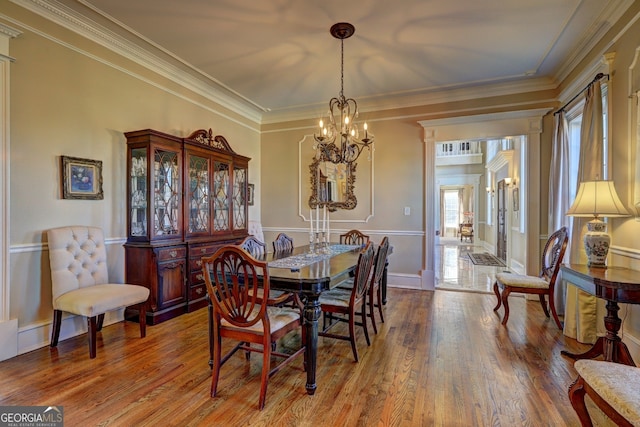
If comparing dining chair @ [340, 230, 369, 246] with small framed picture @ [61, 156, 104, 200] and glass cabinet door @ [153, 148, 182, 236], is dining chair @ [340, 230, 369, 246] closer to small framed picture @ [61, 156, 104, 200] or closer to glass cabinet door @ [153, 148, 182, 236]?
glass cabinet door @ [153, 148, 182, 236]

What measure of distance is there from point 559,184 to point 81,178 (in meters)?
5.01

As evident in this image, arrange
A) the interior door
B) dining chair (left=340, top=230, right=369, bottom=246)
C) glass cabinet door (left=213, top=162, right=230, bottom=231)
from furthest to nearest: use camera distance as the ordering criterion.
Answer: the interior door < dining chair (left=340, top=230, right=369, bottom=246) < glass cabinet door (left=213, top=162, right=230, bottom=231)

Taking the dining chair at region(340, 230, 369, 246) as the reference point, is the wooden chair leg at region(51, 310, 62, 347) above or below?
below

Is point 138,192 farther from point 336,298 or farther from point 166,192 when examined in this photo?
point 336,298

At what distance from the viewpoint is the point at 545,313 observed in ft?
11.6

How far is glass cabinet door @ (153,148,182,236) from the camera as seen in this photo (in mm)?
3389

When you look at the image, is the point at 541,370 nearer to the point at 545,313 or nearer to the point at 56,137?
the point at 545,313

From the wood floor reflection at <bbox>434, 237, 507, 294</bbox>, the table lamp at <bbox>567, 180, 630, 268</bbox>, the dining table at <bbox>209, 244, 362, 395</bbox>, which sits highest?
the table lamp at <bbox>567, 180, 630, 268</bbox>

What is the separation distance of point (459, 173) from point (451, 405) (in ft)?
34.6

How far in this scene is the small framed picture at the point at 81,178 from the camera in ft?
9.45

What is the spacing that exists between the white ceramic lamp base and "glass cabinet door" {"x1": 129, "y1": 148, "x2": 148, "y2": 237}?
405 cm

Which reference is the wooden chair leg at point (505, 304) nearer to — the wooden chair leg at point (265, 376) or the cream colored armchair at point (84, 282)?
the wooden chair leg at point (265, 376)

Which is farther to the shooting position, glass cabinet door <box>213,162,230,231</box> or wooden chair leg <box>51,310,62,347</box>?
glass cabinet door <box>213,162,230,231</box>

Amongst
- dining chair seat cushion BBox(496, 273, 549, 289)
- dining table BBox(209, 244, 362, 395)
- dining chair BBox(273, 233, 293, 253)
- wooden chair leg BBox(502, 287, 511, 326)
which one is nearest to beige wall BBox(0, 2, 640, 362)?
dining chair seat cushion BBox(496, 273, 549, 289)
